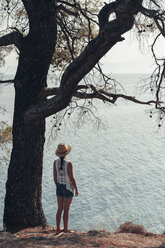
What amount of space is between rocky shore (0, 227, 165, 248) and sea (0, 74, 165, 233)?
8.97 feet

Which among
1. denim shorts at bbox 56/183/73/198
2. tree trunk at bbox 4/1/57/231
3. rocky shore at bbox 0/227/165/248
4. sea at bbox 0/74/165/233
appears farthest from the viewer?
sea at bbox 0/74/165/233

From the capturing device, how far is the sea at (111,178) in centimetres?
1481

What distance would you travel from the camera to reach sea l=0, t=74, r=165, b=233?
48.6 feet

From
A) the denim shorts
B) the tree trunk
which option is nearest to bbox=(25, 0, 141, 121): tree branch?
the tree trunk

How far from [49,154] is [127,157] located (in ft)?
18.5

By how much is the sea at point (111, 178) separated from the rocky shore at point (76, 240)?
2.73m

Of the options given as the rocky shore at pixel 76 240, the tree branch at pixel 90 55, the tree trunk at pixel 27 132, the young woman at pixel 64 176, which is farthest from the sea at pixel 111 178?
the rocky shore at pixel 76 240

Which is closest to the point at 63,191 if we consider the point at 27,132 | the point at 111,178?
the point at 27,132

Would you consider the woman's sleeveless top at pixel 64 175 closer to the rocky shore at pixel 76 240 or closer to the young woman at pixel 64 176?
the young woman at pixel 64 176

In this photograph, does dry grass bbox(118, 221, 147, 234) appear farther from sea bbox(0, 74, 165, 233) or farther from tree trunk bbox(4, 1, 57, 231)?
tree trunk bbox(4, 1, 57, 231)

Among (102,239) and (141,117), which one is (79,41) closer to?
(102,239)

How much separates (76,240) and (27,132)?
244 cm

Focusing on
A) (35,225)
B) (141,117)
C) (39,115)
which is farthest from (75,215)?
(141,117)

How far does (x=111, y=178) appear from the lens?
20.2 m
